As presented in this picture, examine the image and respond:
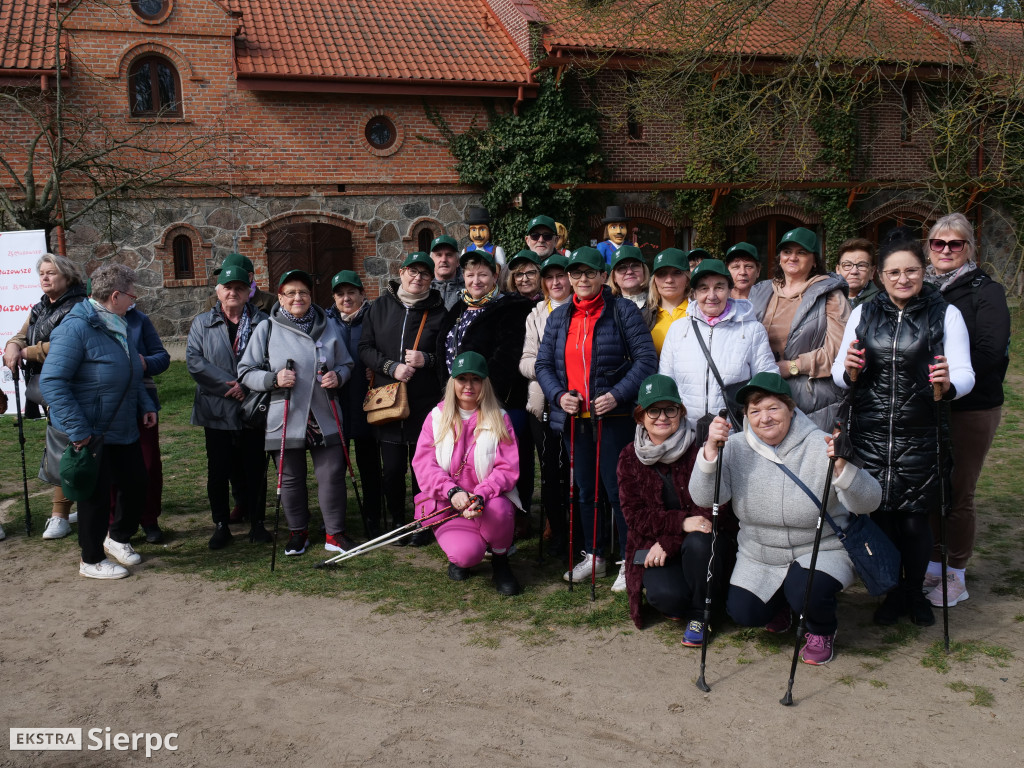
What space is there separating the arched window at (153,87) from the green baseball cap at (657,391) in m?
13.3

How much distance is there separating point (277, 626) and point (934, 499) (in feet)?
11.5

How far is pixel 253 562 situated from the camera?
5.63 metres

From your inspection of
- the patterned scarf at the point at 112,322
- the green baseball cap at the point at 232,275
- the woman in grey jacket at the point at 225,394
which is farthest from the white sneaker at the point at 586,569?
the patterned scarf at the point at 112,322

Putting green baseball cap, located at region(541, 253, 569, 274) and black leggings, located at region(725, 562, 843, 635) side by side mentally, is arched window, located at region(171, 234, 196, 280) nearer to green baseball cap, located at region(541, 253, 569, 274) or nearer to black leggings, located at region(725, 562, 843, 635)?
green baseball cap, located at region(541, 253, 569, 274)

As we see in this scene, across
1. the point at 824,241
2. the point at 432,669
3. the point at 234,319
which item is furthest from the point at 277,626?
the point at 824,241

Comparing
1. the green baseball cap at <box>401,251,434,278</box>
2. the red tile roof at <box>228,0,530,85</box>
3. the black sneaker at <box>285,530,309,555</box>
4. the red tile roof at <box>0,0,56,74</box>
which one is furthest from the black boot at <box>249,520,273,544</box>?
the red tile roof at <box>0,0,56,74</box>

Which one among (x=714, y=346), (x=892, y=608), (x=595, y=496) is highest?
(x=714, y=346)

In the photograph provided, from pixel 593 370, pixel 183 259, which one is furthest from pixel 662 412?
pixel 183 259

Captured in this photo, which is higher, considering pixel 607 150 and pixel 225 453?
pixel 607 150

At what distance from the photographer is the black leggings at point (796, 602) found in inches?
155

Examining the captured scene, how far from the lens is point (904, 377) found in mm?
4086

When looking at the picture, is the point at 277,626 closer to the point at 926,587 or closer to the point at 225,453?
the point at 225,453

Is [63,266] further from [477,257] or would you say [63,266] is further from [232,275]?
[477,257]

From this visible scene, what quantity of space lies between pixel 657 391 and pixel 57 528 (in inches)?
183
